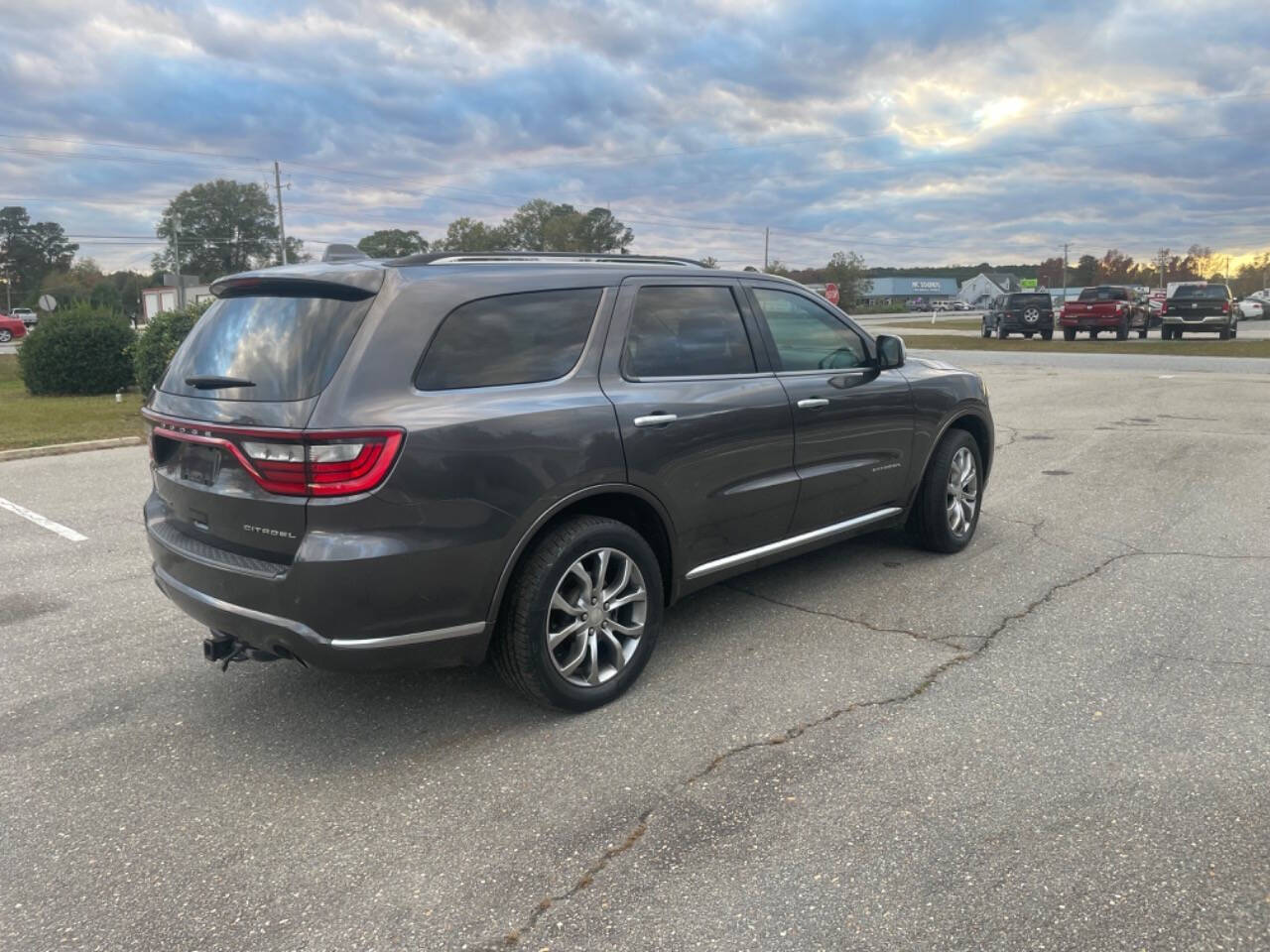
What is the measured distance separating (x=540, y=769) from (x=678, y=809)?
0.54m

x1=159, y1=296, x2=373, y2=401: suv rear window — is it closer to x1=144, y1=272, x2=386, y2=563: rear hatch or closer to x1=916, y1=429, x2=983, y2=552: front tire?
x1=144, y1=272, x2=386, y2=563: rear hatch

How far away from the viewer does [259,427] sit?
3.16 meters

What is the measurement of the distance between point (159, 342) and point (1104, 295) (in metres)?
28.3

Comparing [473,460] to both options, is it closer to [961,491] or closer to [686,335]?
[686,335]

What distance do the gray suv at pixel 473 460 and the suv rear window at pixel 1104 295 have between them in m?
30.7

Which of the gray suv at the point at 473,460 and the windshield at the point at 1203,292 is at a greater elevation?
the windshield at the point at 1203,292

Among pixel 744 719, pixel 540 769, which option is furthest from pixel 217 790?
pixel 744 719

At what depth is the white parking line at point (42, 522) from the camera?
6.55 meters

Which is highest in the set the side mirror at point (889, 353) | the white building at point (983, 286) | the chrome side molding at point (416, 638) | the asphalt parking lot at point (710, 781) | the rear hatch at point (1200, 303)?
the white building at point (983, 286)

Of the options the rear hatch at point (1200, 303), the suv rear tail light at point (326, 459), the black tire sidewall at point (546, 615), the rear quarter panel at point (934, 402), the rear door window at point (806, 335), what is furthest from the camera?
the rear hatch at point (1200, 303)

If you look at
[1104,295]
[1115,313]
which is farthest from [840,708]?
[1104,295]

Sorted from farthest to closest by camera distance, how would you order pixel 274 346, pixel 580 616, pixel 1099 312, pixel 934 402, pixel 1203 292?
pixel 1099 312, pixel 1203 292, pixel 934 402, pixel 580 616, pixel 274 346

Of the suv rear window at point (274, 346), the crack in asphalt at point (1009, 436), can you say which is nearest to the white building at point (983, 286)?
the crack in asphalt at point (1009, 436)

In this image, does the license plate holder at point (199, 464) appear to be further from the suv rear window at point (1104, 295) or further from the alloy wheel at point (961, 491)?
the suv rear window at point (1104, 295)
